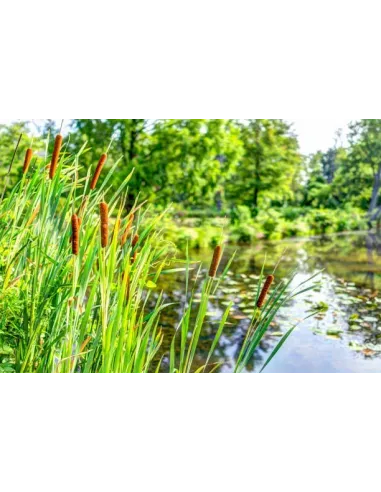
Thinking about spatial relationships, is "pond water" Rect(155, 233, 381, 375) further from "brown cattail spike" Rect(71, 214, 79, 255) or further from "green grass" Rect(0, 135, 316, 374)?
"brown cattail spike" Rect(71, 214, 79, 255)

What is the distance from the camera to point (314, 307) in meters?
3.71

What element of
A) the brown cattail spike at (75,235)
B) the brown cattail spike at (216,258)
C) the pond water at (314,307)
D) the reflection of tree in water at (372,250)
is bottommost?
the pond water at (314,307)

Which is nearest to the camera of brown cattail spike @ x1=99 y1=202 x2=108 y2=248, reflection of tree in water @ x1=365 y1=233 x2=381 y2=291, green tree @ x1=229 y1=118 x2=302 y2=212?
brown cattail spike @ x1=99 y1=202 x2=108 y2=248

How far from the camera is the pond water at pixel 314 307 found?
3119 mm

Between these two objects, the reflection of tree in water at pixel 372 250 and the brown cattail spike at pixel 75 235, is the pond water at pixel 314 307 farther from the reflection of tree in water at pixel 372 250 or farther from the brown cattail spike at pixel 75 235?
the brown cattail spike at pixel 75 235

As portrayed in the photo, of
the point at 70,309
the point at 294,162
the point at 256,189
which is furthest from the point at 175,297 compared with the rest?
the point at 70,309

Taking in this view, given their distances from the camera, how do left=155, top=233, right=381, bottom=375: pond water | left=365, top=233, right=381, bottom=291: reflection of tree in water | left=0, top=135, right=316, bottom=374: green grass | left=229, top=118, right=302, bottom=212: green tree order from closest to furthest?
left=0, top=135, right=316, bottom=374: green grass → left=155, top=233, right=381, bottom=375: pond water → left=365, top=233, right=381, bottom=291: reflection of tree in water → left=229, top=118, right=302, bottom=212: green tree

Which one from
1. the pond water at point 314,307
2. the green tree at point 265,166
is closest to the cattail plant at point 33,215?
the pond water at point 314,307

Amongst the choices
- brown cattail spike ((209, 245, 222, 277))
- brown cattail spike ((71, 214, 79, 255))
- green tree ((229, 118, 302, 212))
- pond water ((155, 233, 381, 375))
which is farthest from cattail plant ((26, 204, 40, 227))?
green tree ((229, 118, 302, 212))

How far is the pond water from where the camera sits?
312 cm

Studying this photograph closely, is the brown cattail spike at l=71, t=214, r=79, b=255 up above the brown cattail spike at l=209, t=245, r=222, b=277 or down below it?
above

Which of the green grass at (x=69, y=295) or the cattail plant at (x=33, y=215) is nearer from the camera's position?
the green grass at (x=69, y=295)

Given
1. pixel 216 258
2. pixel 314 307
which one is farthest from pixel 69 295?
pixel 314 307
